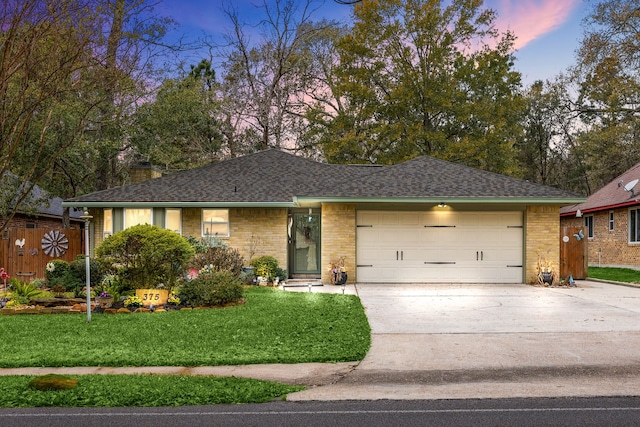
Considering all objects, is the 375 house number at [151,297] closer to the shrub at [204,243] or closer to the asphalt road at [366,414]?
the shrub at [204,243]

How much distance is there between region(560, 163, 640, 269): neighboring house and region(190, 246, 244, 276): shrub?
51.4 ft

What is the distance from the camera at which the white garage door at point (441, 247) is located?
60.8ft

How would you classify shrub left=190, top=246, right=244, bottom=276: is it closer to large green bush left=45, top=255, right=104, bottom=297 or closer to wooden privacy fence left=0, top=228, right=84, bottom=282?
large green bush left=45, top=255, right=104, bottom=297

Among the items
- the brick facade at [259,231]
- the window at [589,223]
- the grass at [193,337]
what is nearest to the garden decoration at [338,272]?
the brick facade at [259,231]

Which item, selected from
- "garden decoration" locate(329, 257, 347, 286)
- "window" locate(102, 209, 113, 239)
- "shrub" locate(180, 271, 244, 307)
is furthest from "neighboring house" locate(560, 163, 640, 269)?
"window" locate(102, 209, 113, 239)

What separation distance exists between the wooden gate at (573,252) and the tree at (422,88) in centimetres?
1341

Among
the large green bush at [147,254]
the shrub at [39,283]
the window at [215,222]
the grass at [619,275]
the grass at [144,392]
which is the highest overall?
the window at [215,222]

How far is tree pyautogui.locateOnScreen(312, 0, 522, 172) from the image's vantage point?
108 feet

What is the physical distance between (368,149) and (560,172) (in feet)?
75.3

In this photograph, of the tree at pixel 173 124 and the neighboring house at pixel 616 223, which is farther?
the neighboring house at pixel 616 223

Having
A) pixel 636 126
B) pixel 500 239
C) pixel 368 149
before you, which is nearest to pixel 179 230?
pixel 500 239

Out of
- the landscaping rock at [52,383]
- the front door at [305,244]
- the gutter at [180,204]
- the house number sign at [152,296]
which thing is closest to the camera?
the landscaping rock at [52,383]

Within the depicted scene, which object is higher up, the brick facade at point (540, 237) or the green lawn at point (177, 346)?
the brick facade at point (540, 237)

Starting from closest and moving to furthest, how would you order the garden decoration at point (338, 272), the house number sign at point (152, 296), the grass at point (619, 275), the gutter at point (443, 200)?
the house number sign at point (152, 296) < the gutter at point (443, 200) < the garden decoration at point (338, 272) < the grass at point (619, 275)
